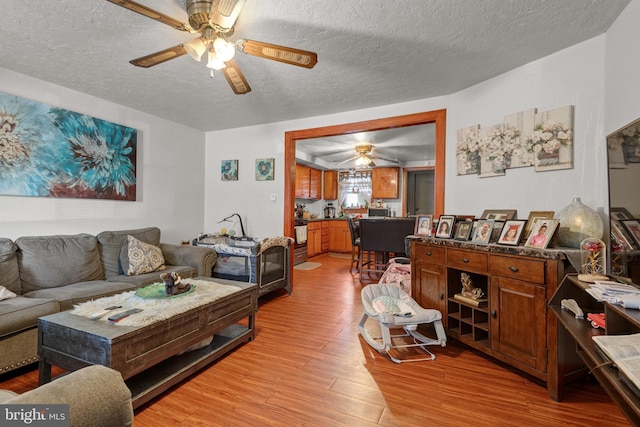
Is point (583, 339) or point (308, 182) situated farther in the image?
point (308, 182)

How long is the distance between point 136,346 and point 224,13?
74.1 inches

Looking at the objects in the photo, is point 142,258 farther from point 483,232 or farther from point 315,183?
point 315,183

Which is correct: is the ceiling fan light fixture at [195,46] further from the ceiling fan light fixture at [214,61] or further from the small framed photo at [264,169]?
the small framed photo at [264,169]

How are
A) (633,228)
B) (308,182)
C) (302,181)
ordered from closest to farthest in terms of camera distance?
(633,228) → (302,181) → (308,182)

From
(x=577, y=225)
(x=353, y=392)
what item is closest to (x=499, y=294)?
(x=577, y=225)

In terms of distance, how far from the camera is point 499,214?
2480 mm

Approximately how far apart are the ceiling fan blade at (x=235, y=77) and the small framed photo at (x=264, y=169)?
6.20 feet

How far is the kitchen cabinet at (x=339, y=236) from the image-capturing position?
283 inches

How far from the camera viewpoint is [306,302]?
3541 millimetres

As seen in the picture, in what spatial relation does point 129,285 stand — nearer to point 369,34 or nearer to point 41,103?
point 41,103

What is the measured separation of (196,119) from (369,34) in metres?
2.89

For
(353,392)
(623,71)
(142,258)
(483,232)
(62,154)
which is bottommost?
(353,392)

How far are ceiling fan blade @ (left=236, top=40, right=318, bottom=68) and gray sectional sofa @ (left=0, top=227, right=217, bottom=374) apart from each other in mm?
2334
